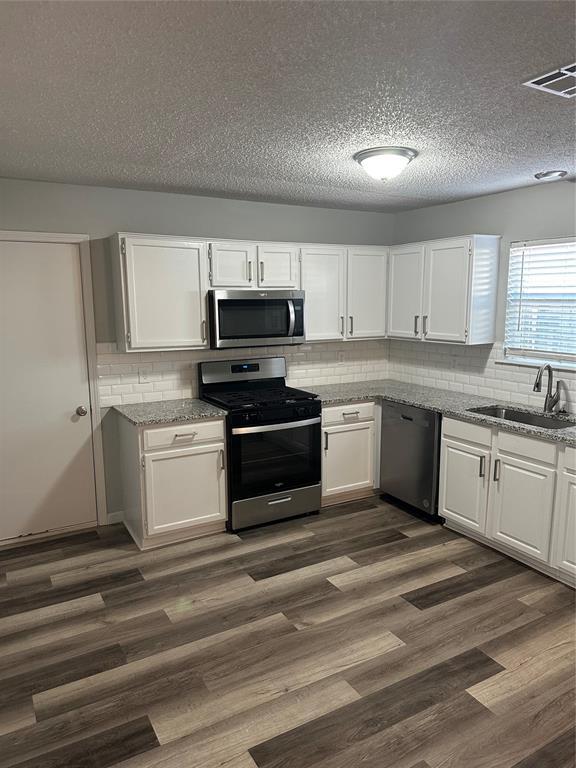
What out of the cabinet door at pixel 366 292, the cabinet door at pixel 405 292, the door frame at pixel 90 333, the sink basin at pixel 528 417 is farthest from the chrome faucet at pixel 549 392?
the door frame at pixel 90 333

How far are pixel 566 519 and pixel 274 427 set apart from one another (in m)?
1.95

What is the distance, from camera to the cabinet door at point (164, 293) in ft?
11.9

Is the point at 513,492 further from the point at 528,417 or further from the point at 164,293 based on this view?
the point at 164,293

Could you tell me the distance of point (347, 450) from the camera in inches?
171

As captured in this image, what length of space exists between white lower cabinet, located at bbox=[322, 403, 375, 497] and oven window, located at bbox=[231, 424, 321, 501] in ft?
0.45

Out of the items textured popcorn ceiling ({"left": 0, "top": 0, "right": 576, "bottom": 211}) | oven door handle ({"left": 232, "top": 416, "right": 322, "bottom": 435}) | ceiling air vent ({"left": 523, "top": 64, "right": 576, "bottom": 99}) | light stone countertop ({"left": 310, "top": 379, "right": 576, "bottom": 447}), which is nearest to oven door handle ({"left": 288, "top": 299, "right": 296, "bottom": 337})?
light stone countertop ({"left": 310, "top": 379, "right": 576, "bottom": 447})

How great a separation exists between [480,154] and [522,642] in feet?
8.45

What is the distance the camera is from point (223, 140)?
2.62m

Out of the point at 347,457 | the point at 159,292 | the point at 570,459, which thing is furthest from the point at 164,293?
the point at 570,459

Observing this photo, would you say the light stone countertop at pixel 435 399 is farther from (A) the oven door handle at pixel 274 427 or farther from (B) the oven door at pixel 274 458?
(B) the oven door at pixel 274 458

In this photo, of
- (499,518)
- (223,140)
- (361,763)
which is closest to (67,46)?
(223,140)

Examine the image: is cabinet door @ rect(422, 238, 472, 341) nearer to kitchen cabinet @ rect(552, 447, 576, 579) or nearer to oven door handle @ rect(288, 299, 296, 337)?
oven door handle @ rect(288, 299, 296, 337)

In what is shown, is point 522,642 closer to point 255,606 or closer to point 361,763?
point 361,763

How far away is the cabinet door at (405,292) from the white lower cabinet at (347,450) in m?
0.77
